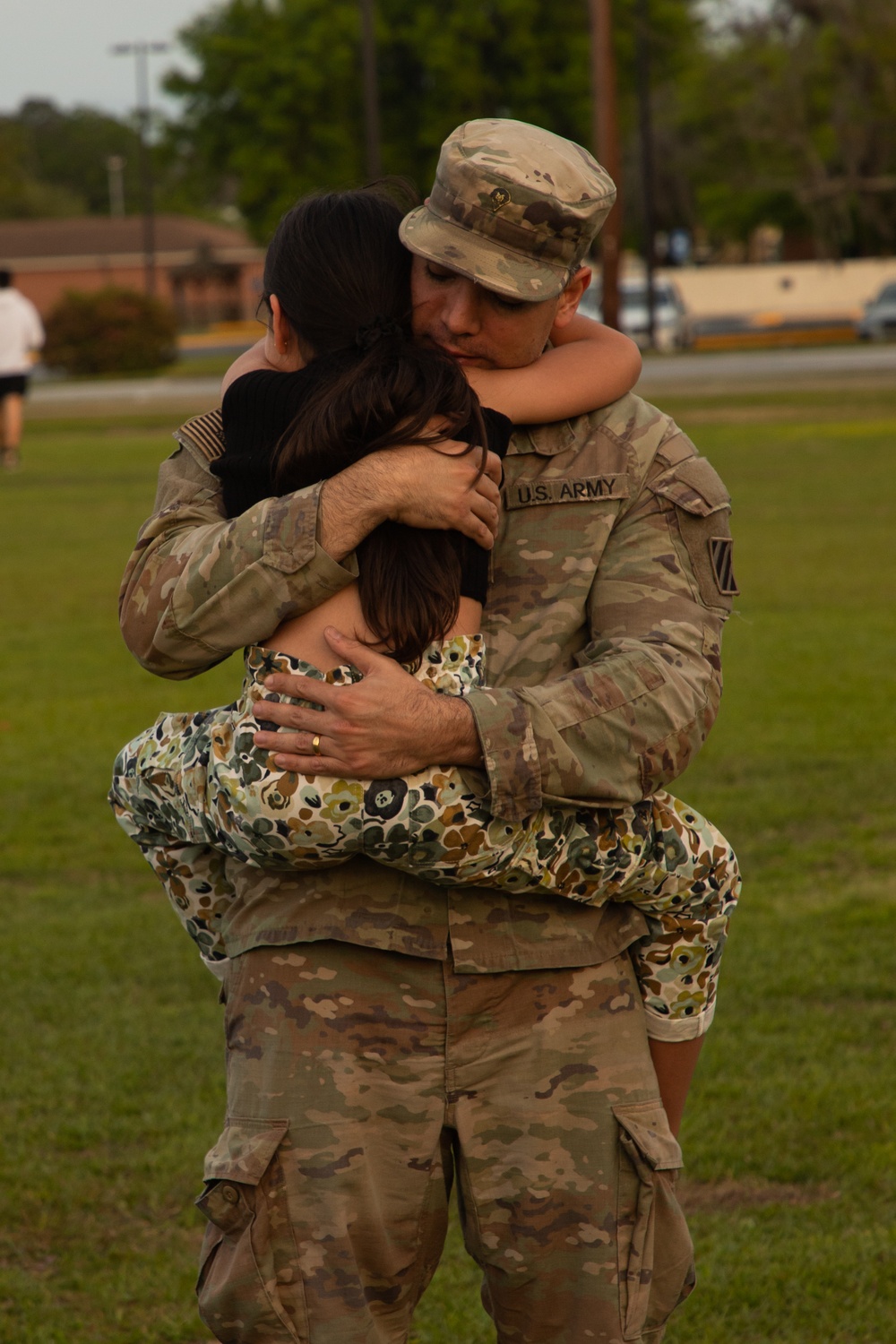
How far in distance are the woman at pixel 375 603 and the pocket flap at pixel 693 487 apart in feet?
0.45

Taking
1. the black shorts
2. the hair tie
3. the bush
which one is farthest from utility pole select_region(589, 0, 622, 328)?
the bush

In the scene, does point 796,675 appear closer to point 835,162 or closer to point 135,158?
point 835,162

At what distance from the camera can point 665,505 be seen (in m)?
2.31

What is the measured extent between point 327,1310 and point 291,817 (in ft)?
2.08

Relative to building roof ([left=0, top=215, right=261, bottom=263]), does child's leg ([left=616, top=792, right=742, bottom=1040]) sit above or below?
above

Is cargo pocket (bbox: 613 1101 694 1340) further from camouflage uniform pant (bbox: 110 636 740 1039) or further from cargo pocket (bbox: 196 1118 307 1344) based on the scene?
cargo pocket (bbox: 196 1118 307 1344)

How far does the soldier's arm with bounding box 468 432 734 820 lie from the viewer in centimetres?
210

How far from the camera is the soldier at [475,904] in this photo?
2111 mm

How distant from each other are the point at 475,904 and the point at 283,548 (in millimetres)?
529

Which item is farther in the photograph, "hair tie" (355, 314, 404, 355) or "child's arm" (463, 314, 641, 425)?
"child's arm" (463, 314, 641, 425)

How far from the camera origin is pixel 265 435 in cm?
216

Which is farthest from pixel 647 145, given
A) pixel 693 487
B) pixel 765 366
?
pixel 693 487

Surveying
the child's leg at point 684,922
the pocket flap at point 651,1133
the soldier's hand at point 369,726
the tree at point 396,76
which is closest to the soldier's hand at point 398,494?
the soldier's hand at point 369,726

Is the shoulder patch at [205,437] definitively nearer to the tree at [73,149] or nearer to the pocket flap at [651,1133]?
the pocket flap at [651,1133]
